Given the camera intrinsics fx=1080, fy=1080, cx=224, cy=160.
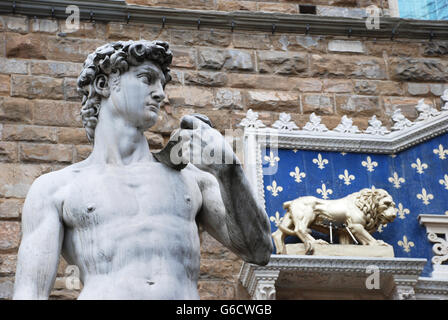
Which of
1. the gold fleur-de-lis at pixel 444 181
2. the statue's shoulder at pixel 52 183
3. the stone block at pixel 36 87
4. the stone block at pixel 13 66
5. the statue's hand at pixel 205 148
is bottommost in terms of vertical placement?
the statue's shoulder at pixel 52 183

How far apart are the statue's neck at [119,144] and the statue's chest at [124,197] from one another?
0.25 ft

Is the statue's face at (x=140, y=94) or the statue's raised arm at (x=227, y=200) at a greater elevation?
the statue's face at (x=140, y=94)

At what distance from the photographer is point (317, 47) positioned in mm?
7234

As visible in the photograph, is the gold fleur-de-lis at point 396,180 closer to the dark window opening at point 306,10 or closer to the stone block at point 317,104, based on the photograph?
the stone block at point 317,104

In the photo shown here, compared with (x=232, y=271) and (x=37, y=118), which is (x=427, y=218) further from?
(x=37, y=118)

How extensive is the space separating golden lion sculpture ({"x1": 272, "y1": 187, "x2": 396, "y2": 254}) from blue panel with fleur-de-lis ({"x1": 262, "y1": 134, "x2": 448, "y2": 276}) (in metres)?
0.12

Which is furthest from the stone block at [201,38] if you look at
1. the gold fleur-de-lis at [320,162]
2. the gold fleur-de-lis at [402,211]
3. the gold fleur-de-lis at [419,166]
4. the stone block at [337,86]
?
the gold fleur-de-lis at [402,211]

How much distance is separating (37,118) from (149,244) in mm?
3480

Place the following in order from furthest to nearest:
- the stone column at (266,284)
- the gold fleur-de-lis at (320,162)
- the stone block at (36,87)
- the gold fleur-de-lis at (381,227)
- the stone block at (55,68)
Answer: the stone block at (55,68), the stone block at (36,87), the gold fleur-de-lis at (320,162), the gold fleur-de-lis at (381,227), the stone column at (266,284)

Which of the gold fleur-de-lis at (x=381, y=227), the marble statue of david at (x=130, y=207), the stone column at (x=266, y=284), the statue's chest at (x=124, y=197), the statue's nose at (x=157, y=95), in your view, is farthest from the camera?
the gold fleur-de-lis at (x=381, y=227)

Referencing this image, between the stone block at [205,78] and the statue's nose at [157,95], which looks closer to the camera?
the statue's nose at [157,95]

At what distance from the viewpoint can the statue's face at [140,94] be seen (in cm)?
358

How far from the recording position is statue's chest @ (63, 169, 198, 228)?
3.35 meters

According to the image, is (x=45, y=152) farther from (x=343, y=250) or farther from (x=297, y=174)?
(x=343, y=250)
